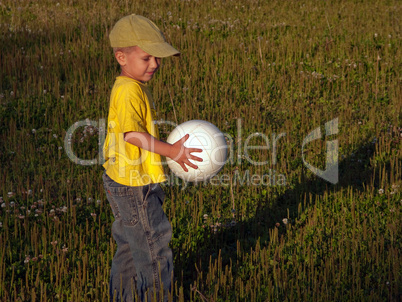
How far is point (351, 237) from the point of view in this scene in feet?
18.1

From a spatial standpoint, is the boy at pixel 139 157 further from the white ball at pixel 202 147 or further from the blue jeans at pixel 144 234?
the white ball at pixel 202 147

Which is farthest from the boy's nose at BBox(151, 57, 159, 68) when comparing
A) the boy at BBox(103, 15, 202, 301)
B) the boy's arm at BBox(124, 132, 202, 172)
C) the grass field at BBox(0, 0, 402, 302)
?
the grass field at BBox(0, 0, 402, 302)

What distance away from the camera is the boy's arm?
388 centimetres

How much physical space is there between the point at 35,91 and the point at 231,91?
3597 millimetres

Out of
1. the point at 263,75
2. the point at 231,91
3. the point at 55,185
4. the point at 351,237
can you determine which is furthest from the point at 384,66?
the point at 55,185

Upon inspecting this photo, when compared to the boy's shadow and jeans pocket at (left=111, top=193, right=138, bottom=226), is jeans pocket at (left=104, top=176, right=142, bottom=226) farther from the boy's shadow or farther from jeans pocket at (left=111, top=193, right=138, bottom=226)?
the boy's shadow

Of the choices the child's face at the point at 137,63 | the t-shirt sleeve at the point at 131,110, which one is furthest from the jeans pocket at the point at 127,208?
the child's face at the point at 137,63

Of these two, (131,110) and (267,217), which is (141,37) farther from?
(267,217)

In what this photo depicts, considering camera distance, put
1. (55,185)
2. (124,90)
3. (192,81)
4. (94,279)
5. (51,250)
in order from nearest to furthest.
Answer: (124,90) < (94,279) < (51,250) < (55,185) < (192,81)

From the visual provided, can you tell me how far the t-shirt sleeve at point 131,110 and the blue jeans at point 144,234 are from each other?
1.57 feet

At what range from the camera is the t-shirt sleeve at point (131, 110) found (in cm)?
388

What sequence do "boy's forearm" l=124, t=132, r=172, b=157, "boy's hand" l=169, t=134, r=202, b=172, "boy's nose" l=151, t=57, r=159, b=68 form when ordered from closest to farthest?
"boy's forearm" l=124, t=132, r=172, b=157
"boy's hand" l=169, t=134, r=202, b=172
"boy's nose" l=151, t=57, r=159, b=68

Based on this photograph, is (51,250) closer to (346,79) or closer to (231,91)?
(231,91)

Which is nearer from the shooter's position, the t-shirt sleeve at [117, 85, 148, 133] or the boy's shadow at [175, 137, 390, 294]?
the t-shirt sleeve at [117, 85, 148, 133]
